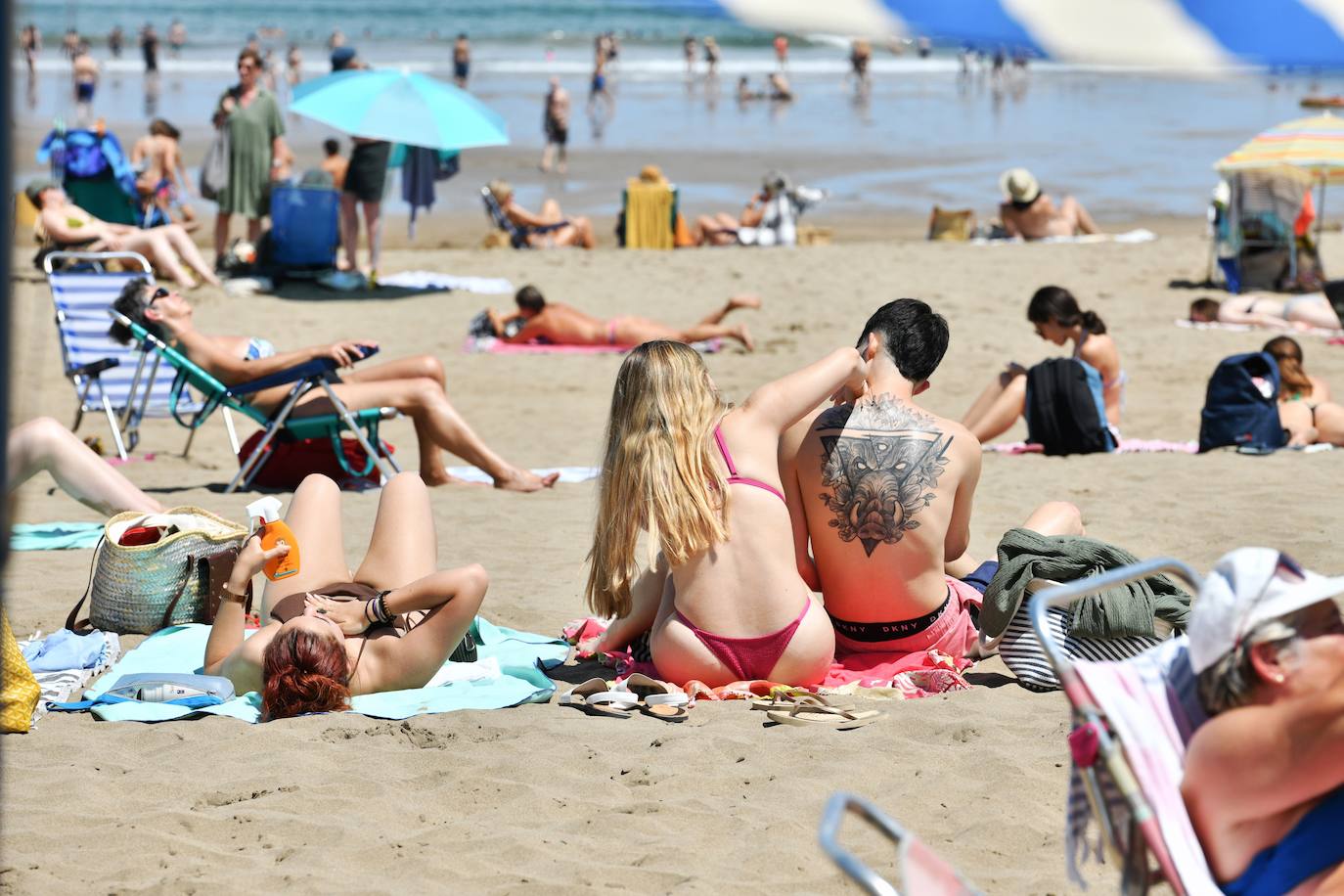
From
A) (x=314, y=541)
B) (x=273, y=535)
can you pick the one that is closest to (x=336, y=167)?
(x=314, y=541)

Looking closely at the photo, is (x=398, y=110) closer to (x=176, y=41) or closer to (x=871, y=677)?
(x=871, y=677)

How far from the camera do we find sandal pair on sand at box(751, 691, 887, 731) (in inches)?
154

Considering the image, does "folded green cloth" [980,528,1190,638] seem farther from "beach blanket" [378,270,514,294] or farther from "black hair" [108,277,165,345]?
"beach blanket" [378,270,514,294]

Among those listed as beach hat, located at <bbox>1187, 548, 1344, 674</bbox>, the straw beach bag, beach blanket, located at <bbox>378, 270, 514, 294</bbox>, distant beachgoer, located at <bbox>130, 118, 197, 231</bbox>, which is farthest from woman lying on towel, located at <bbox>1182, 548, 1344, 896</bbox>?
distant beachgoer, located at <bbox>130, 118, 197, 231</bbox>

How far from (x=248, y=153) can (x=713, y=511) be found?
953cm

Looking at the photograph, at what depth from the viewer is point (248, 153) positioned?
41.0ft

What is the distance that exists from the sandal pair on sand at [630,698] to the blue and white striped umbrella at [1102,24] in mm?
1948

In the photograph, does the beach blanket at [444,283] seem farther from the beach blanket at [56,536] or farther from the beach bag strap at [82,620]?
the beach bag strap at [82,620]

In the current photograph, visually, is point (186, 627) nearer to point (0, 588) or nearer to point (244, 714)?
point (244, 714)

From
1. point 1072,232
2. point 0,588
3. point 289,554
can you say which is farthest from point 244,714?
point 1072,232

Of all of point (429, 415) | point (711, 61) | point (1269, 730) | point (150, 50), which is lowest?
point (429, 415)

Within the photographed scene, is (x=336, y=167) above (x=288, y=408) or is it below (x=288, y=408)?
above

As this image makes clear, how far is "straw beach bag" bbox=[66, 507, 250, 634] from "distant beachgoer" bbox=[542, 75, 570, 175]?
15.9 m

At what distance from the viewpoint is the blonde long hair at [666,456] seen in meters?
3.95
